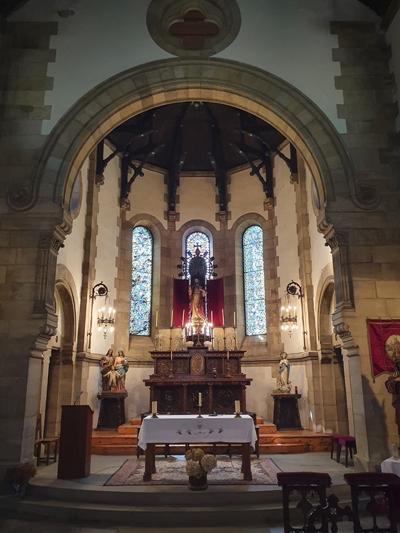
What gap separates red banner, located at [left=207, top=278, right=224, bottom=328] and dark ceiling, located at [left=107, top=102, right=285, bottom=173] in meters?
3.58

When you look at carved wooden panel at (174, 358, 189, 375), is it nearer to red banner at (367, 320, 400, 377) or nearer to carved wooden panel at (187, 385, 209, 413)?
carved wooden panel at (187, 385, 209, 413)

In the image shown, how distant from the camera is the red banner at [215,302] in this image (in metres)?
11.7

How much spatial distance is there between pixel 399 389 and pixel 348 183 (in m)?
3.07

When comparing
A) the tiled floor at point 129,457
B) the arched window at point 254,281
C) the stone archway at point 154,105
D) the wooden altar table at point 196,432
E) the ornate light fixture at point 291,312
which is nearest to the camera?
the tiled floor at point 129,457

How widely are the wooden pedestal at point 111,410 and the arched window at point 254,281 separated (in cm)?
403

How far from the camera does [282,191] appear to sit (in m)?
11.9

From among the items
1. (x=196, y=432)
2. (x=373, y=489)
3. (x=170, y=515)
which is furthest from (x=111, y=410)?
(x=373, y=489)

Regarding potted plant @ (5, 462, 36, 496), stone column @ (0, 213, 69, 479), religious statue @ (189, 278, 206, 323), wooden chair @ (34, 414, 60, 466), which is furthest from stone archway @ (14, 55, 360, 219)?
religious statue @ (189, 278, 206, 323)

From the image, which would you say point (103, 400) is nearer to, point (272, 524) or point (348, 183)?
point (272, 524)

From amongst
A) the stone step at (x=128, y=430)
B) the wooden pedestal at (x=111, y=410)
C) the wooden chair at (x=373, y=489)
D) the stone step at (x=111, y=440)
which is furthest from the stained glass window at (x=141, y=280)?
the wooden chair at (x=373, y=489)

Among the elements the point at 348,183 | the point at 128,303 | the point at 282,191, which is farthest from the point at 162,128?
the point at 348,183

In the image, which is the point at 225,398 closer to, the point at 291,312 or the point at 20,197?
the point at 291,312

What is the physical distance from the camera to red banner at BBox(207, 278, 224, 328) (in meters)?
11.7

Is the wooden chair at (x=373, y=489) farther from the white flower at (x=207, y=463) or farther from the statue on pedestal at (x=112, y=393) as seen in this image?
the statue on pedestal at (x=112, y=393)
